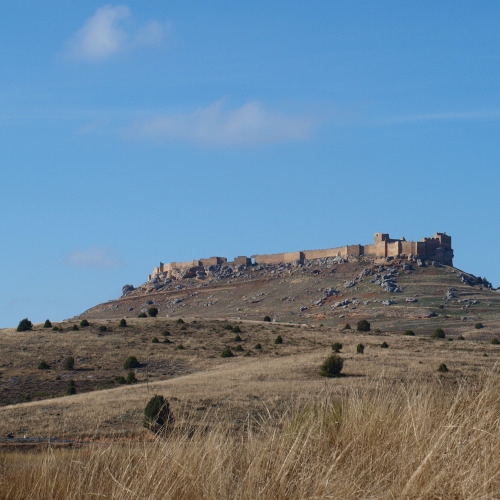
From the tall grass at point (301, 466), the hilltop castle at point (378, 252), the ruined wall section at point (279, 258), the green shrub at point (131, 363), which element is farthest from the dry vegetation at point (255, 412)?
the ruined wall section at point (279, 258)

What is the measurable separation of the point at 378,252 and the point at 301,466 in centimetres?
10088

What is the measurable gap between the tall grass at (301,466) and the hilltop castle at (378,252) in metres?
94.8

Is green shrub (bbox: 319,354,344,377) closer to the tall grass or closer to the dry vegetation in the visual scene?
the dry vegetation

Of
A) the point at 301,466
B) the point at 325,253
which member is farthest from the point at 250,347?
the point at 325,253

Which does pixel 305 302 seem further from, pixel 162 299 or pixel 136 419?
pixel 136 419

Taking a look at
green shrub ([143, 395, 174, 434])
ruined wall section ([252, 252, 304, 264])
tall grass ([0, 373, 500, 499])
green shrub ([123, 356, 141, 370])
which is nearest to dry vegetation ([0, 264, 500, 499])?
tall grass ([0, 373, 500, 499])

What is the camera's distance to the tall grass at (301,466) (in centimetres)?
455

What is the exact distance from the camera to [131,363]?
39875 mm

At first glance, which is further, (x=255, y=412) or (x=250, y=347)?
(x=250, y=347)

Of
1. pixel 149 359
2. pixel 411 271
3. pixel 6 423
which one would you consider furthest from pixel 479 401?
pixel 411 271

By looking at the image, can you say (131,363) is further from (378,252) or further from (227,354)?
(378,252)

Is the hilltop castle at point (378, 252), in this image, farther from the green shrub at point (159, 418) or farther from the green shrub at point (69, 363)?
the green shrub at point (159, 418)

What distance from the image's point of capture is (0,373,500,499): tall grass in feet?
14.9

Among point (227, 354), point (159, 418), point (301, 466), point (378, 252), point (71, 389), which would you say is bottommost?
point (71, 389)
